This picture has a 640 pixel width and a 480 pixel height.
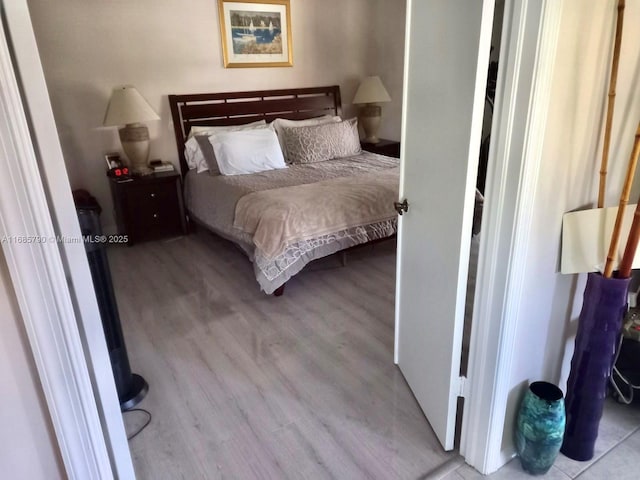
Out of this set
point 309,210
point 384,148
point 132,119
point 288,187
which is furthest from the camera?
point 384,148

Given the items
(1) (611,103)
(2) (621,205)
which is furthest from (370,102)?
(2) (621,205)

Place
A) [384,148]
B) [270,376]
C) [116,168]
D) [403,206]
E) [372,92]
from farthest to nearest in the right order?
1. [384,148]
2. [372,92]
3. [116,168]
4. [270,376]
5. [403,206]

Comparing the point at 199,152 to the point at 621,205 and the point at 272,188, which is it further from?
the point at 621,205

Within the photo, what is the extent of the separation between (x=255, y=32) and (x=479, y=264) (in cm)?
379

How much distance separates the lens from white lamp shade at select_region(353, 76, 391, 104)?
4797 millimetres

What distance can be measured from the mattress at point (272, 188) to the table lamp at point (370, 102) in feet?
2.21

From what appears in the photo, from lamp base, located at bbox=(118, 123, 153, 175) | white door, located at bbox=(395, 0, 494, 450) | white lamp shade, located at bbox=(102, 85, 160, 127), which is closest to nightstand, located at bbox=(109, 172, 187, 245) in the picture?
lamp base, located at bbox=(118, 123, 153, 175)

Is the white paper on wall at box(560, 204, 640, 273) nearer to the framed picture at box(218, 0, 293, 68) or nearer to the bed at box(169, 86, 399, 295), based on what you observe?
the bed at box(169, 86, 399, 295)

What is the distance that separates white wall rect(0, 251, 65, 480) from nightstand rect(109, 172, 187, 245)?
2.88 m

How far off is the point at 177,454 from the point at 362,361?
972 mm

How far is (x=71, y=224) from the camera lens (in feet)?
3.49

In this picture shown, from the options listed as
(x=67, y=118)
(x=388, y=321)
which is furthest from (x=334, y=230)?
(x=67, y=118)

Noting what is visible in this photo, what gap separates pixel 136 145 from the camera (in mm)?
3830

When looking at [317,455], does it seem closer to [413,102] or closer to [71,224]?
[71,224]
